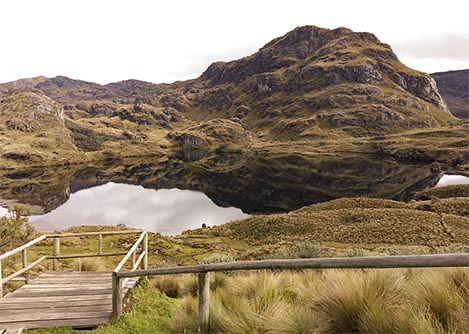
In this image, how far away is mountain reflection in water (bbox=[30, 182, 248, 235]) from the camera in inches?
1827

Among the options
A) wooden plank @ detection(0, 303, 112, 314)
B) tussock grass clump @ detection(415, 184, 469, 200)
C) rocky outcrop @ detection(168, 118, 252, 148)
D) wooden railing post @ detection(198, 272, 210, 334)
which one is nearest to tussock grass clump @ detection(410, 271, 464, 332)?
wooden railing post @ detection(198, 272, 210, 334)

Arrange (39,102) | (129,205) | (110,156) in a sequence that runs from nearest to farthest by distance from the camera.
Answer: (129,205) → (110,156) → (39,102)

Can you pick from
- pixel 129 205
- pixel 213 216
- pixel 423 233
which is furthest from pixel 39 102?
pixel 423 233

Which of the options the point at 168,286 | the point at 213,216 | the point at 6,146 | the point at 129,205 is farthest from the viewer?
A: the point at 6,146

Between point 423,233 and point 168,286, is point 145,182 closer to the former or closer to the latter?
point 423,233

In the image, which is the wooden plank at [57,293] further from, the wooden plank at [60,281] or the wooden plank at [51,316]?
the wooden plank at [51,316]

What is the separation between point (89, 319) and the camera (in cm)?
748

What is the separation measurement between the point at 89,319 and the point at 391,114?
204477mm

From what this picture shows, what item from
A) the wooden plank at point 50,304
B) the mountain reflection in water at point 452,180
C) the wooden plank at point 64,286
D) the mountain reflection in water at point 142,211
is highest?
the wooden plank at point 50,304

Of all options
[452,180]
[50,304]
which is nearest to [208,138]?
[452,180]

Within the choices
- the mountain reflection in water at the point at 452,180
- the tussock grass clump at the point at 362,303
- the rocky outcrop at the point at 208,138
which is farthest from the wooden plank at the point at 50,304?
the rocky outcrop at the point at 208,138

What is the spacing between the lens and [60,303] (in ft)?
27.2

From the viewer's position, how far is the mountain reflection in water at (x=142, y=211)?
46.4 m

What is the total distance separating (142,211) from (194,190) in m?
17.6
